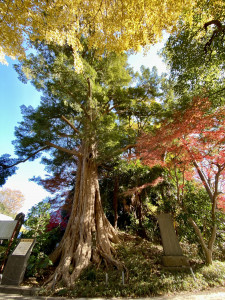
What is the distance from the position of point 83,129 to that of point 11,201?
29736 millimetres

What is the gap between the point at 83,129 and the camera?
6.02 meters

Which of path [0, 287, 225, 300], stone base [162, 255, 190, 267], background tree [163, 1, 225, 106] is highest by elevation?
background tree [163, 1, 225, 106]

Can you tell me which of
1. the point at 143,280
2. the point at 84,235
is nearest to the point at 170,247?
the point at 143,280

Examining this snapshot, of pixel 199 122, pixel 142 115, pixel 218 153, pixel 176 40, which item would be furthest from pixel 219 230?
pixel 176 40

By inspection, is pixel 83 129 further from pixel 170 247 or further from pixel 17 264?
pixel 170 247

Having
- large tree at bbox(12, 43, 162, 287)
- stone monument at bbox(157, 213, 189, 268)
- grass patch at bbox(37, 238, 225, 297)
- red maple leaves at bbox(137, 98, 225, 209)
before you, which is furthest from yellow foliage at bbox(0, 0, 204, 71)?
stone monument at bbox(157, 213, 189, 268)

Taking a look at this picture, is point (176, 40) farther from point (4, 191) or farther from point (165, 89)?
point (4, 191)

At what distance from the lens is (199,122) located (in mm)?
4488

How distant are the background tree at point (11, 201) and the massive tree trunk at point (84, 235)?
27413 millimetres

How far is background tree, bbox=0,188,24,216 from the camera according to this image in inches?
1059

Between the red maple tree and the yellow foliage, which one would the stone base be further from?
the yellow foliage

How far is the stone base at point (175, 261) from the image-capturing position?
422 cm

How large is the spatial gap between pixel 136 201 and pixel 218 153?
14.4 feet

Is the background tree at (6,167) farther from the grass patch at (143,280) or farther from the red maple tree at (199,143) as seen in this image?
the red maple tree at (199,143)
